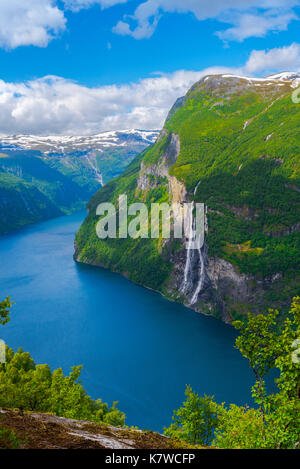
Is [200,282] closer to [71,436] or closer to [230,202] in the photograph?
[230,202]

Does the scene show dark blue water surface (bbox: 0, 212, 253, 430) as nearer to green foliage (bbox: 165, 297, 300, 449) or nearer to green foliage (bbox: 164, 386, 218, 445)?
green foliage (bbox: 164, 386, 218, 445)

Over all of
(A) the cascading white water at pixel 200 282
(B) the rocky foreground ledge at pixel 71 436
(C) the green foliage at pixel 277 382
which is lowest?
(B) the rocky foreground ledge at pixel 71 436

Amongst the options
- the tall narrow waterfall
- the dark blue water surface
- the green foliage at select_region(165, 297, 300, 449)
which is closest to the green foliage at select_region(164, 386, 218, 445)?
the green foliage at select_region(165, 297, 300, 449)

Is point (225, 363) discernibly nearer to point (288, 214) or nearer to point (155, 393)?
point (155, 393)

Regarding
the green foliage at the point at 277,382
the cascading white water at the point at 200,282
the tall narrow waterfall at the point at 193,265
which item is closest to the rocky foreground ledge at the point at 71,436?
the green foliage at the point at 277,382

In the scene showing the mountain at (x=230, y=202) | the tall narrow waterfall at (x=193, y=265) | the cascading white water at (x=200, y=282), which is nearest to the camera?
the mountain at (x=230, y=202)

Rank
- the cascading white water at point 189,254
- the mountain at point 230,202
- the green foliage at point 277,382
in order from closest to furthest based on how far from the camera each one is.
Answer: the green foliage at point 277,382
the mountain at point 230,202
the cascading white water at point 189,254

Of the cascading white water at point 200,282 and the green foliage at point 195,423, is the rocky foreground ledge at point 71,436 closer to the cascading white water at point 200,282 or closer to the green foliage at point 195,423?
the green foliage at point 195,423
